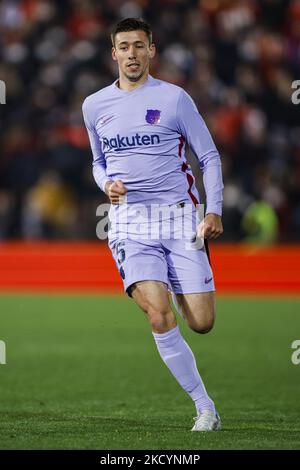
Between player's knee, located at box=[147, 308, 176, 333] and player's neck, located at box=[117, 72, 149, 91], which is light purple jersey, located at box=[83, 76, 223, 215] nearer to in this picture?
player's neck, located at box=[117, 72, 149, 91]

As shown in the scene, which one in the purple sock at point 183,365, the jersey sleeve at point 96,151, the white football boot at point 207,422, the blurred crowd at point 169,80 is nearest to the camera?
the white football boot at point 207,422

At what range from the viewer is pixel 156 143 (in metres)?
7.30

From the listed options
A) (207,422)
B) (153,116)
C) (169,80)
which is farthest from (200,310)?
(169,80)

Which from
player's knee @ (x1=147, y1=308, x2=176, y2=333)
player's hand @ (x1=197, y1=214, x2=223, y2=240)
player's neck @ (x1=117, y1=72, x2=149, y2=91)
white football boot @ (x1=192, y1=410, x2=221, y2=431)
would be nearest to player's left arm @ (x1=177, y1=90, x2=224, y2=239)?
player's hand @ (x1=197, y1=214, x2=223, y2=240)

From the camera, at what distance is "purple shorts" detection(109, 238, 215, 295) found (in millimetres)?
7109

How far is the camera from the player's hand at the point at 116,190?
7.11 m

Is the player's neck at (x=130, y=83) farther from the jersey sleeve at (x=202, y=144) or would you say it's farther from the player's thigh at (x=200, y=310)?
the player's thigh at (x=200, y=310)

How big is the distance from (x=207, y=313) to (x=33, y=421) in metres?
1.39

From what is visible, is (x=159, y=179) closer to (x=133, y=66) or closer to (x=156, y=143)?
(x=156, y=143)

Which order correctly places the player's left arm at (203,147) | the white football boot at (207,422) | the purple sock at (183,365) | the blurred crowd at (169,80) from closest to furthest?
the white football boot at (207,422) → the purple sock at (183,365) → the player's left arm at (203,147) → the blurred crowd at (169,80)

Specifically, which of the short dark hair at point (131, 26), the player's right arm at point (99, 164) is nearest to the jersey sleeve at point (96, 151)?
the player's right arm at point (99, 164)

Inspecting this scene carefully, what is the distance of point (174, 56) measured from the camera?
2119cm

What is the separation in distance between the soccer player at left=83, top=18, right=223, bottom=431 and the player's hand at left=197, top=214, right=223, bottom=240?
4cm

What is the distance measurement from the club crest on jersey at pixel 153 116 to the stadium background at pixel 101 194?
4.73 metres
